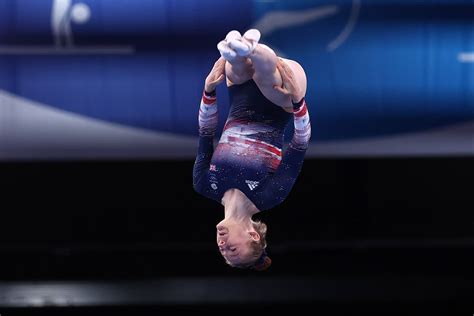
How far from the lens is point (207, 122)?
4887mm

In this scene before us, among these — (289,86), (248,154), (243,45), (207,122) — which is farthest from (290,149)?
(243,45)

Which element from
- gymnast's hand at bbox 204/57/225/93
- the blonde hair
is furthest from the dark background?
gymnast's hand at bbox 204/57/225/93

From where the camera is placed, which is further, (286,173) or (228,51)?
(286,173)

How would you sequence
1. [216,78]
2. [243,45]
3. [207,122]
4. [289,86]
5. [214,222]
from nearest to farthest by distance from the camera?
[243,45]
[289,86]
[216,78]
[207,122]
[214,222]

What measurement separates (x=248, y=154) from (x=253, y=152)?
3cm

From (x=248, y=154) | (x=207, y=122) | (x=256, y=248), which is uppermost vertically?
(x=207, y=122)

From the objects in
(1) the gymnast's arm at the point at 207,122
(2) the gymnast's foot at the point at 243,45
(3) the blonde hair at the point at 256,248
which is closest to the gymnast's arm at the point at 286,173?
(3) the blonde hair at the point at 256,248

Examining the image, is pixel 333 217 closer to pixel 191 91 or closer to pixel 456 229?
pixel 456 229

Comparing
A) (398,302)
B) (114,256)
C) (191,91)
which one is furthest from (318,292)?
(191,91)

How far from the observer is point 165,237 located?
8.15m

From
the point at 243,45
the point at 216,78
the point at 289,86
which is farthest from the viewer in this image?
the point at 216,78

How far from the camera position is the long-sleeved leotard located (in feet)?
15.9

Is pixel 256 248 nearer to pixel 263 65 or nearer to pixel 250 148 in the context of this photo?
pixel 250 148

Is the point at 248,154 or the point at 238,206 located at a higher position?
the point at 248,154
